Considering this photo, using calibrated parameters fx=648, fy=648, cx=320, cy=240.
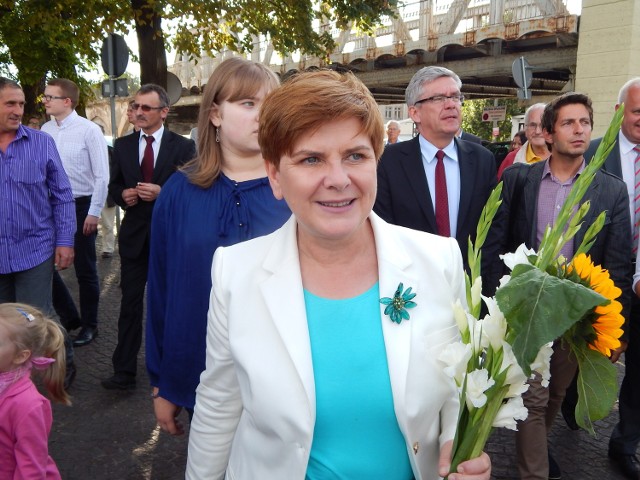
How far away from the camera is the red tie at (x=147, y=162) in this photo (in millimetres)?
5250

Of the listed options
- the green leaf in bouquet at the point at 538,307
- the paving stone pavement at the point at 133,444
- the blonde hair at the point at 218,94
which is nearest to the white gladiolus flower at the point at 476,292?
the green leaf in bouquet at the point at 538,307

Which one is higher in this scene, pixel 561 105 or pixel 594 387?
pixel 561 105

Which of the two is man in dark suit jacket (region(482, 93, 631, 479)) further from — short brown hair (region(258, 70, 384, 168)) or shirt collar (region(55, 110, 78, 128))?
shirt collar (region(55, 110, 78, 128))

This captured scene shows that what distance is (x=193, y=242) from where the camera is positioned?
97.3 inches

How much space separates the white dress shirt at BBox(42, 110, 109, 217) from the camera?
6.23 m

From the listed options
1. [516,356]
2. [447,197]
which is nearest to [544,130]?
[447,197]

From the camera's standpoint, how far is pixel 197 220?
248 centimetres

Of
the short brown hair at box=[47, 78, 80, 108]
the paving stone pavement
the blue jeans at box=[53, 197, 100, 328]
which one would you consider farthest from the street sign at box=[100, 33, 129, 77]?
the paving stone pavement

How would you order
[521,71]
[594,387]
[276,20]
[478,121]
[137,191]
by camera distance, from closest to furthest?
[594,387], [137,191], [521,71], [276,20], [478,121]

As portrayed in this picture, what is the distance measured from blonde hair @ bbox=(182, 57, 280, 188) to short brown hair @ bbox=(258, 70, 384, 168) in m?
0.79

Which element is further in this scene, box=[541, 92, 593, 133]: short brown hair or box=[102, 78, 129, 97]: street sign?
box=[102, 78, 129, 97]: street sign

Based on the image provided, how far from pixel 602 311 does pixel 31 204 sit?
394 cm

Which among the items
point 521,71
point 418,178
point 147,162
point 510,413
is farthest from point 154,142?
point 521,71

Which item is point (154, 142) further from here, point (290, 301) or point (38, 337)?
point (290, 301)
